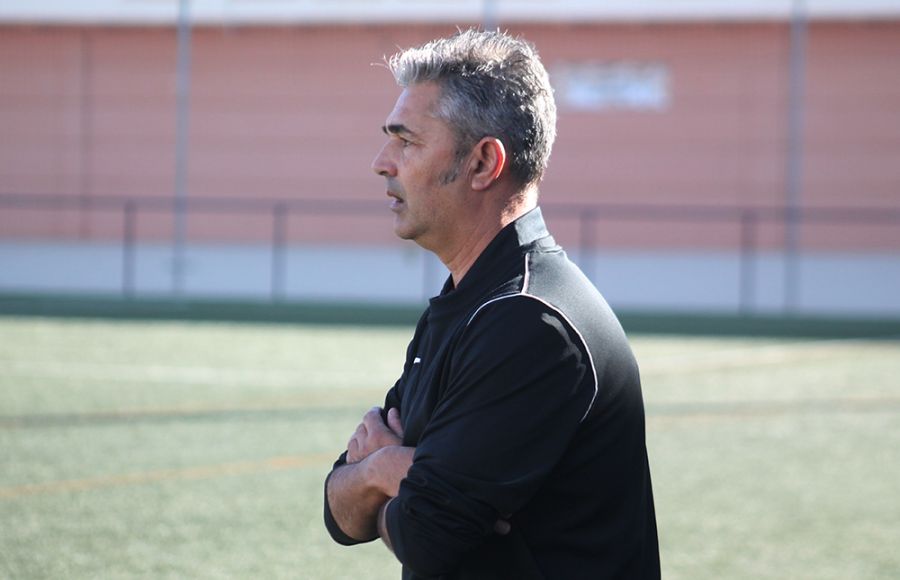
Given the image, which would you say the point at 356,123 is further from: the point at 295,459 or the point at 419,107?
the point at 419,107

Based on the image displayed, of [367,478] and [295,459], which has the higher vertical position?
[367,478]

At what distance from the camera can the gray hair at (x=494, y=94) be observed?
295cm

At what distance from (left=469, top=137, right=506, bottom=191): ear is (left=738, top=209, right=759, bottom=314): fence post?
21.6 meters

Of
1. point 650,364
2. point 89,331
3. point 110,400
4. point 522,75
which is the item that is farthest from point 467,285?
point 89,331

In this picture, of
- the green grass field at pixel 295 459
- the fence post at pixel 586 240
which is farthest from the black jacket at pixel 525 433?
the fence post at pixel 586 240

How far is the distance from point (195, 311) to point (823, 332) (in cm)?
884

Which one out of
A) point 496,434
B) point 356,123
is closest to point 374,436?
point 496,434

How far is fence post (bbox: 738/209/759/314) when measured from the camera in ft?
80.6

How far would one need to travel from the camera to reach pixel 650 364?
45.4 ft

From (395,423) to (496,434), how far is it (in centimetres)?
53

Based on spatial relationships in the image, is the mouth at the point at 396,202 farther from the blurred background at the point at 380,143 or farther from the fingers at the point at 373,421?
the blurred background at the point at 380,143

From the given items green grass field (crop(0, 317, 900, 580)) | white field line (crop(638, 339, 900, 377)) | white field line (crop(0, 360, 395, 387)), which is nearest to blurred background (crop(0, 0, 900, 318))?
white field line (crop(638, 339, 900, 377))

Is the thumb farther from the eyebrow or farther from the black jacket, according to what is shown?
the eyebrow

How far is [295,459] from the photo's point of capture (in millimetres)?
8234
